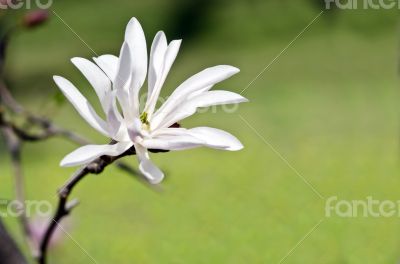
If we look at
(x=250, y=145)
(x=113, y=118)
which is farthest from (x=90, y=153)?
(x=250, y=145)

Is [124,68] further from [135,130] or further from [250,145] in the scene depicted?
[250,145]

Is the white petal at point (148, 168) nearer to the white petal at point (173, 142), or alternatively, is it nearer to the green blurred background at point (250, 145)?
the white petal at point (173, 142)

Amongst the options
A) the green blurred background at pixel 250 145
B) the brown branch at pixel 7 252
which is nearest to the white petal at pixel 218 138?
the brown branch at pixel 7 252

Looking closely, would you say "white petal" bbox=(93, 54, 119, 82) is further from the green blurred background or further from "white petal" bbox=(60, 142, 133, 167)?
the green blurred background

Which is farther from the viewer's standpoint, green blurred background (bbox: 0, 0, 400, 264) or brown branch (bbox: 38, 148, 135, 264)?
green blurred background (bbox: 0, 0, 400, 264)

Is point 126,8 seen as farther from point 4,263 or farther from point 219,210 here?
point 4,263

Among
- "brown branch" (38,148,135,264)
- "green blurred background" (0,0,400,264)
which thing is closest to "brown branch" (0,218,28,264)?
"brown branch" (38,148,135,264)
